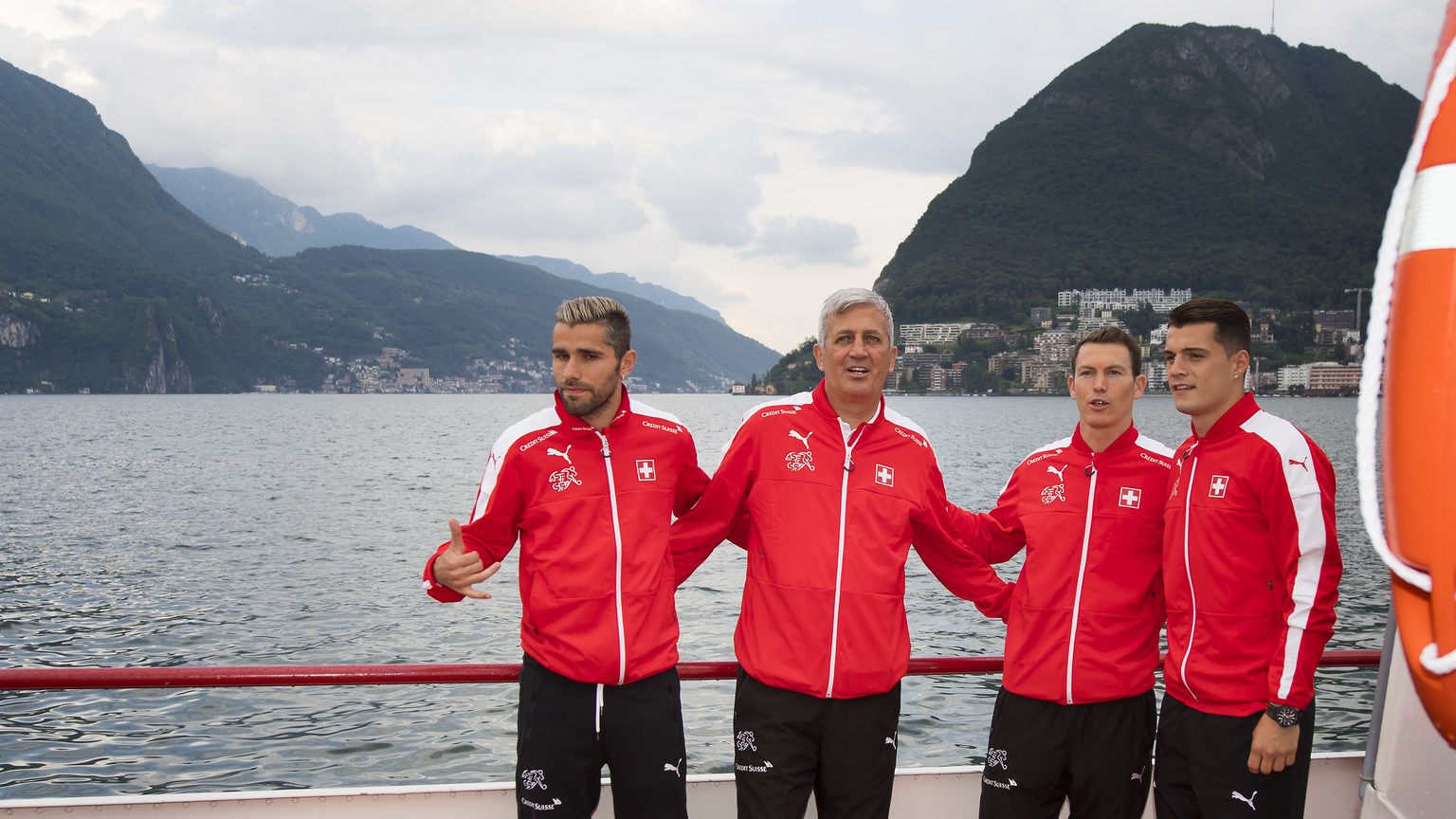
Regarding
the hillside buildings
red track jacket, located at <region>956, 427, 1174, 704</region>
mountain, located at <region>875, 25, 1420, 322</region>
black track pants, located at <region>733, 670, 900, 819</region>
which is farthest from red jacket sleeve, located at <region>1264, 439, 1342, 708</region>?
mountain, located at <region>875, 25, 1420, 322</region>

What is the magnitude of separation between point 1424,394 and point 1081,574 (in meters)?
1.76

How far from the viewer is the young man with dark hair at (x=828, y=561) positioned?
9.19 ft

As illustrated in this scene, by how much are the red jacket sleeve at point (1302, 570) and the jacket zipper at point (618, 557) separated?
5.83 feet

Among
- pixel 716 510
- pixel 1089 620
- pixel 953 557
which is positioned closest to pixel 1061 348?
pixel 953 557

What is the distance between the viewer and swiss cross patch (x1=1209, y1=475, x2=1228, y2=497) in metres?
2.83

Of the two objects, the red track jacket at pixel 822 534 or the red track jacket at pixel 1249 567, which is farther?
the red track jacket at pixel 822 534

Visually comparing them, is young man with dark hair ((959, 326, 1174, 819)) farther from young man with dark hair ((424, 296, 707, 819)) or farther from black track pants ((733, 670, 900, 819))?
young man with dark hair ((424, 296, 707, 819))

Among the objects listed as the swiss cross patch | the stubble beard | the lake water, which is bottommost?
the lake water

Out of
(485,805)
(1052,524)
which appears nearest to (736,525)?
(1052,524)

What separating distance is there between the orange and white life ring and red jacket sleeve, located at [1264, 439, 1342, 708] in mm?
1285

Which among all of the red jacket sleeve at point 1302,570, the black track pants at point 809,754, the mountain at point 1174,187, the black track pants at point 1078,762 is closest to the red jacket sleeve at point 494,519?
the black track pants at point 809,754

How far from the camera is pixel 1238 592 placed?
277 centimetres

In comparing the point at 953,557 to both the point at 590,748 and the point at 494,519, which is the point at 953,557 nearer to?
the point at 590,748

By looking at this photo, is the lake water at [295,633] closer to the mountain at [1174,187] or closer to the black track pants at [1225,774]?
the black track pants at [1225,774]
